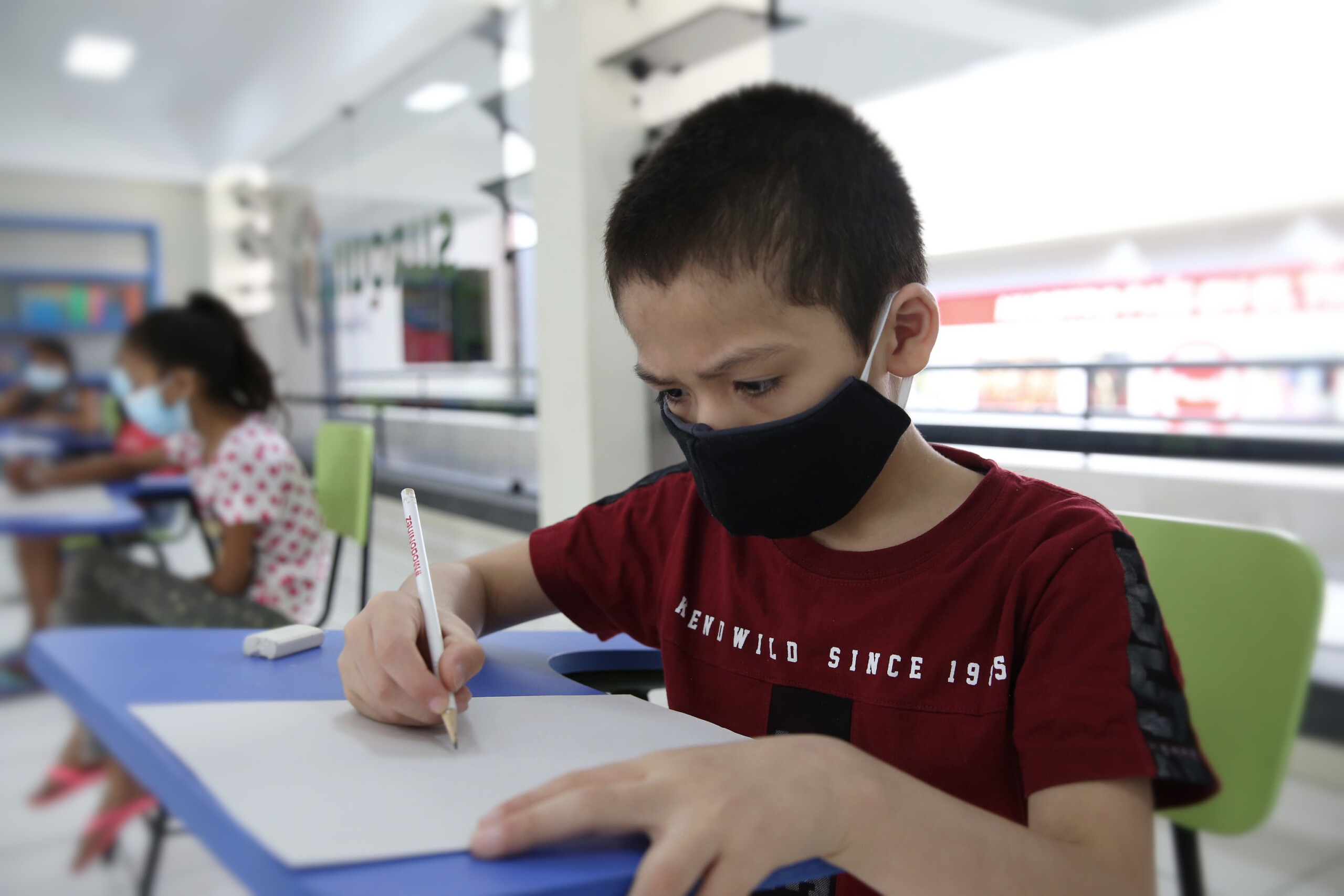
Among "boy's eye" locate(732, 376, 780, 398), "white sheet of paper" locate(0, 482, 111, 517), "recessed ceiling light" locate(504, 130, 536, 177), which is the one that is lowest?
"white sheet of paper" locate(0, 482, 111, 517)

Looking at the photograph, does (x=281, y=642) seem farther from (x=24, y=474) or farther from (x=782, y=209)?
(x=24, y=474)

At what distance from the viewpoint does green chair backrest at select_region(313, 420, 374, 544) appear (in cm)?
126

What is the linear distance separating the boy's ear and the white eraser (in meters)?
0.40

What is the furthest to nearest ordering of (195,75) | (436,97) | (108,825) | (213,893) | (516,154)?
(436,97) → (516,154) → (195,75) → (108,825) → (213,893)

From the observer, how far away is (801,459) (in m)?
0.49

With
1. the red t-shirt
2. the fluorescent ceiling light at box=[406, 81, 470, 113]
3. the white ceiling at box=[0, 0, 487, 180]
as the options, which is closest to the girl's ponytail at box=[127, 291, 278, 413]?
the white ceiling at box=[0, 0, 487, 180]

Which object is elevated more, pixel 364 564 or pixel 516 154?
pixel 516 154

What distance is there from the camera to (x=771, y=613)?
20.7 inches

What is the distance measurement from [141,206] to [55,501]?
2.69 ft

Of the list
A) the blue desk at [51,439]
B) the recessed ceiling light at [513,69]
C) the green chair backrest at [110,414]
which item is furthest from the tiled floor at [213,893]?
the recessed ceiling light at [513,69]

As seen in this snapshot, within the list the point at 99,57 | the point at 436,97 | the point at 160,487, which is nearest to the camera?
the point at 160,487

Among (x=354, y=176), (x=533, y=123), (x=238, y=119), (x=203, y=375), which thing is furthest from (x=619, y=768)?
(x=354, y=176)

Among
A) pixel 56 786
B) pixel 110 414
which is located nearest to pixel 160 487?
pixel 110 414

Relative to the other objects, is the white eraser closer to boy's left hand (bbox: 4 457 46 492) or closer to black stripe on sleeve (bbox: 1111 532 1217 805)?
black stripe on sleeve (bbox: 1111 532 1217 805)
